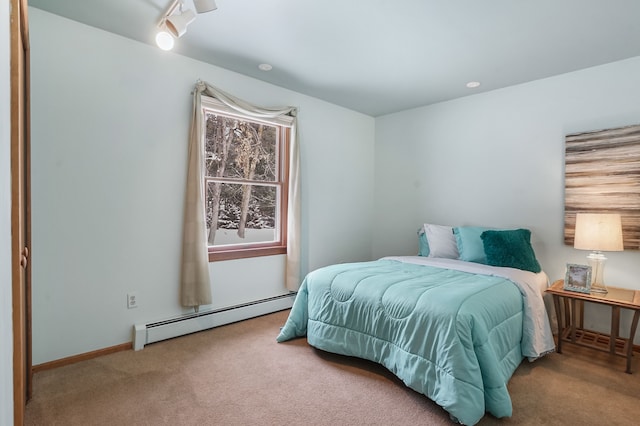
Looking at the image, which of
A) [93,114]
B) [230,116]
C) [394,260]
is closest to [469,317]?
[394,260]

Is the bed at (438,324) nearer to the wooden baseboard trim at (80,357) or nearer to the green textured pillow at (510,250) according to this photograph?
the green textured pillow at (510,250)

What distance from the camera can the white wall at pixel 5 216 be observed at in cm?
84

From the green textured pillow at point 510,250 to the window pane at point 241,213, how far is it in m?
2.21

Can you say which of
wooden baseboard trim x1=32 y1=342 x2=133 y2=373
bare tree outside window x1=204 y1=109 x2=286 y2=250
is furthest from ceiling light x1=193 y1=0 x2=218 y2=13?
wooden baseboard trim x1=32 y1=342 x2=133 y2=373

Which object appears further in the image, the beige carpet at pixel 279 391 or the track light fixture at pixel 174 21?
the track light fixture at pixel 174 21

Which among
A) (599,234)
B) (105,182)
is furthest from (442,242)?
(105,182)

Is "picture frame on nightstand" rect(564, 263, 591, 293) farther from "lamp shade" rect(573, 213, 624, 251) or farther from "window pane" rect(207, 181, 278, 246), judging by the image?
"window pane" rect(207, 181, 278, 246)

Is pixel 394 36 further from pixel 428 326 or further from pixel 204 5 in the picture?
pixel 428 326

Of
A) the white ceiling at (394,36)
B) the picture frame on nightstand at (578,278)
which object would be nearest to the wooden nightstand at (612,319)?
the picture frame on nightstand at (578,278)

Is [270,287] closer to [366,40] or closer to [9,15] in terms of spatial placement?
[366,40]

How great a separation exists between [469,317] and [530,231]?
1976 mm

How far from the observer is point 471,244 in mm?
3365

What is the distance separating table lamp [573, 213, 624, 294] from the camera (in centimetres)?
256

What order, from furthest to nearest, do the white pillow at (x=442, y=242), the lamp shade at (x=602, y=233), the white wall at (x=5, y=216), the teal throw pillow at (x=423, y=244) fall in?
the teal throw pillow at (x=423, y=244) → the white pillow at (x=442, y=242) → the lamp shade at (x=602, y=233) → the white wall at (x=5, y=216)
